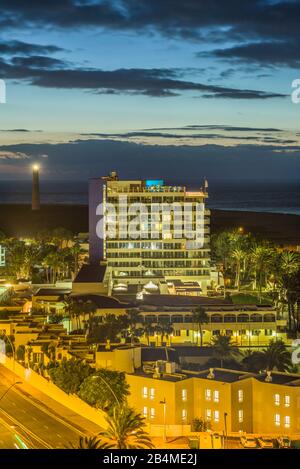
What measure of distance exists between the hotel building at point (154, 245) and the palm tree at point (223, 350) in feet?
65.1

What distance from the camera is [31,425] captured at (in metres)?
30.9

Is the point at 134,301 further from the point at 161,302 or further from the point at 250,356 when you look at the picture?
the point at 250,356

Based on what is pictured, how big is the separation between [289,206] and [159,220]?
12550 centimetres

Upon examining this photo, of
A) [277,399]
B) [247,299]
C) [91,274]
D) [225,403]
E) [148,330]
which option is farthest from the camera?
[91,274]

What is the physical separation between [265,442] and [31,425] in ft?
26.4

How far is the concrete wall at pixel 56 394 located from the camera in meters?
31.9

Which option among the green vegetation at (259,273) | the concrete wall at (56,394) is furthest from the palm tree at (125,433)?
the green vegetation at (259,273)

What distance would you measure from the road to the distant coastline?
3140 inches

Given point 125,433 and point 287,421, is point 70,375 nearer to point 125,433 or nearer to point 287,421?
point 125,433

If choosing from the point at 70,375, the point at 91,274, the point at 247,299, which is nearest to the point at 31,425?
the point at 70,375

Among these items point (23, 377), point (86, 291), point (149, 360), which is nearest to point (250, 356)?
point (149, 360)

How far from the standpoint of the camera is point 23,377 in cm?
3741

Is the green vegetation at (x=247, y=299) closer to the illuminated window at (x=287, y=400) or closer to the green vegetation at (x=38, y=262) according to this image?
Answer: the green vegetation at (x=38, y=262)

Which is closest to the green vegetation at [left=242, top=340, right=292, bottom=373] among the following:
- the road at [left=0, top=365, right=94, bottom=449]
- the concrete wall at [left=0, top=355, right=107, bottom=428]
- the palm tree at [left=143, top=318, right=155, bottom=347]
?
the palm tree at [left=143, top=318, right=155, bottom=347]
